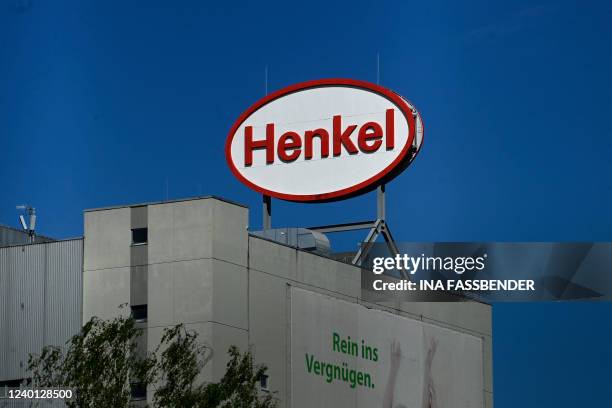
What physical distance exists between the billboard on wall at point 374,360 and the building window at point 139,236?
810 cm

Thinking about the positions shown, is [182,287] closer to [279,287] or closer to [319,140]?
[279,287]

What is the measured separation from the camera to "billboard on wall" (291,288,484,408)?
3209 inches

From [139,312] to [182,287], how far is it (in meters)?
2.47

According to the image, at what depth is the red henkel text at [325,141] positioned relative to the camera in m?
88.2

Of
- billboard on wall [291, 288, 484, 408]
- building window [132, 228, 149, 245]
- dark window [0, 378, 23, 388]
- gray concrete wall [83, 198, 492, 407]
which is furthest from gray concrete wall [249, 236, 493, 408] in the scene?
dark window [0, 378, 23, 388]

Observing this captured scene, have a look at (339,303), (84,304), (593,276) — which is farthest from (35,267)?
(593,276)

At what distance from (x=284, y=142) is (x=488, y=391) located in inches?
884

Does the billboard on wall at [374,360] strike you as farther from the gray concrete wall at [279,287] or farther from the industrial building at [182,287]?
the gray concrete wall at [279,287]

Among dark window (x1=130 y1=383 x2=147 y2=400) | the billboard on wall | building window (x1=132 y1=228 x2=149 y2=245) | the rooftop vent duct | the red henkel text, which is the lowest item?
dark window (x1=130 y1=383 x2=147 y2=400)

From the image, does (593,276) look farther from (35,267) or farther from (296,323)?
(35,267)

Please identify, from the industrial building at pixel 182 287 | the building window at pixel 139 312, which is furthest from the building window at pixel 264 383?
the building window at pixel 139 312

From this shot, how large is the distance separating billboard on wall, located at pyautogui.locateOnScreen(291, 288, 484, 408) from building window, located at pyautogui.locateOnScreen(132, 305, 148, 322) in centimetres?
806

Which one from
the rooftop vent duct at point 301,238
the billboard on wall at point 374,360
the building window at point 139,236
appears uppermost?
the rooftop vent duct at point 301,238

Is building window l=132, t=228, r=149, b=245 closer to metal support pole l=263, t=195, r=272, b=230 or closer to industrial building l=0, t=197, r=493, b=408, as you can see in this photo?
industrial building l=0, t=197, r=493, b=408
